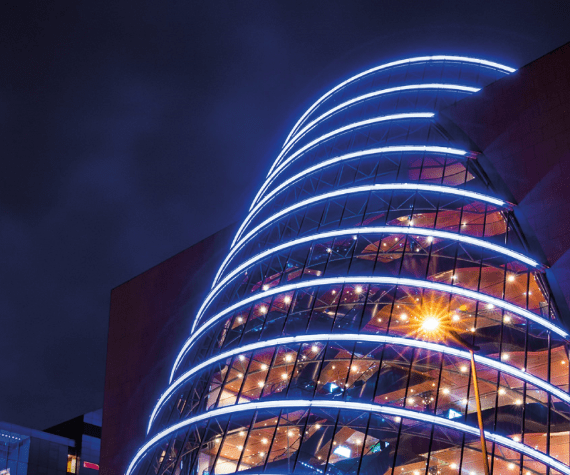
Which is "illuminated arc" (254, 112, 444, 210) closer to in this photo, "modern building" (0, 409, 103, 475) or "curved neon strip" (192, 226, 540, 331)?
"curved neon strip" (192, 226, 540, 331)

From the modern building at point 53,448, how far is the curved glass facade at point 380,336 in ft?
121

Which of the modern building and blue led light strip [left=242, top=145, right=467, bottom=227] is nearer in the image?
blue led light strip [left=242, top=145, right=467, bottom=227]

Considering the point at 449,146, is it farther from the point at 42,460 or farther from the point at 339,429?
the point at 42,460

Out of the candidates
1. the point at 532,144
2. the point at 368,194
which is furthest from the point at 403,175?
the point at 532,144

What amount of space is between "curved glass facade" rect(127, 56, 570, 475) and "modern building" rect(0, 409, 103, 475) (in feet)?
121

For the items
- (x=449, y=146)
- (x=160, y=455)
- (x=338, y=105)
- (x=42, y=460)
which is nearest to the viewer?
(x=160, y=455)

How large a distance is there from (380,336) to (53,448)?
184 ft

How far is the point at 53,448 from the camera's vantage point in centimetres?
7219

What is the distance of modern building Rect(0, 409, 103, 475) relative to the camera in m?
66.8

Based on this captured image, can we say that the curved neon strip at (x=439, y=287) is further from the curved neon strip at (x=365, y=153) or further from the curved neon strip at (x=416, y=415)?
the curved neon strip at (x=365, y=153)

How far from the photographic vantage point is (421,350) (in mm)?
29406

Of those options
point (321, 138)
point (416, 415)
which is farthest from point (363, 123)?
point (416, 415)

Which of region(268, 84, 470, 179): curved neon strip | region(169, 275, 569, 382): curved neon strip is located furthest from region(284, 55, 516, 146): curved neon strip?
region(169, 275, 569, 382): curved neon strip

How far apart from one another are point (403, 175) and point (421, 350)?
1369 centimetres
